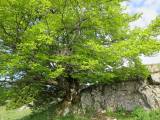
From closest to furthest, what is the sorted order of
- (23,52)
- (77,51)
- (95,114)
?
(23,52), (77,51), (95,114)

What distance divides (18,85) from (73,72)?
13.7 ft

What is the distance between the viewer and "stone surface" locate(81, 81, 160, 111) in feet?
75.2

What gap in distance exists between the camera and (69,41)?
21812 mm

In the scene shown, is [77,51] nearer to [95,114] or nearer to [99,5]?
[99,5]

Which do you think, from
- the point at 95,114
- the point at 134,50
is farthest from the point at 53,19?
the point at 95,114

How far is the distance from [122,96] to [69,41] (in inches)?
194

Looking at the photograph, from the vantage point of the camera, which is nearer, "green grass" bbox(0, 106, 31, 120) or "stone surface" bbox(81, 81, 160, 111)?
"stone surface" bbox(81, 81, 160, 111)

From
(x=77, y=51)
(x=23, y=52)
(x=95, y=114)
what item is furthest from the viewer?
(x=95, y=114)

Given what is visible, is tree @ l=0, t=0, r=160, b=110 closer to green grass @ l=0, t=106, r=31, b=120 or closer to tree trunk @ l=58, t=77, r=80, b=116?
tree trunk @ l=58, t=77, r=80, b=116

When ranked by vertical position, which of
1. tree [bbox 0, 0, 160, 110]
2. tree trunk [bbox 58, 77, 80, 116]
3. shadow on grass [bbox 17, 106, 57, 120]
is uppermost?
tree [bbox 0, 0, 160, 110]

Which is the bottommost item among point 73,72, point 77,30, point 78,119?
point 78,119

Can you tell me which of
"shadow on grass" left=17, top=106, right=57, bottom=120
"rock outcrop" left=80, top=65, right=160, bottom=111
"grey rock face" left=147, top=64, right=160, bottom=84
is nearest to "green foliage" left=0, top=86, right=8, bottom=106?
"shadow on grass" left=17, top=106, right=57, bottom=120

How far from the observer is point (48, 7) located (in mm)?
20281

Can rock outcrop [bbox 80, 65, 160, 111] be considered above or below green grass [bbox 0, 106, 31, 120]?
below
